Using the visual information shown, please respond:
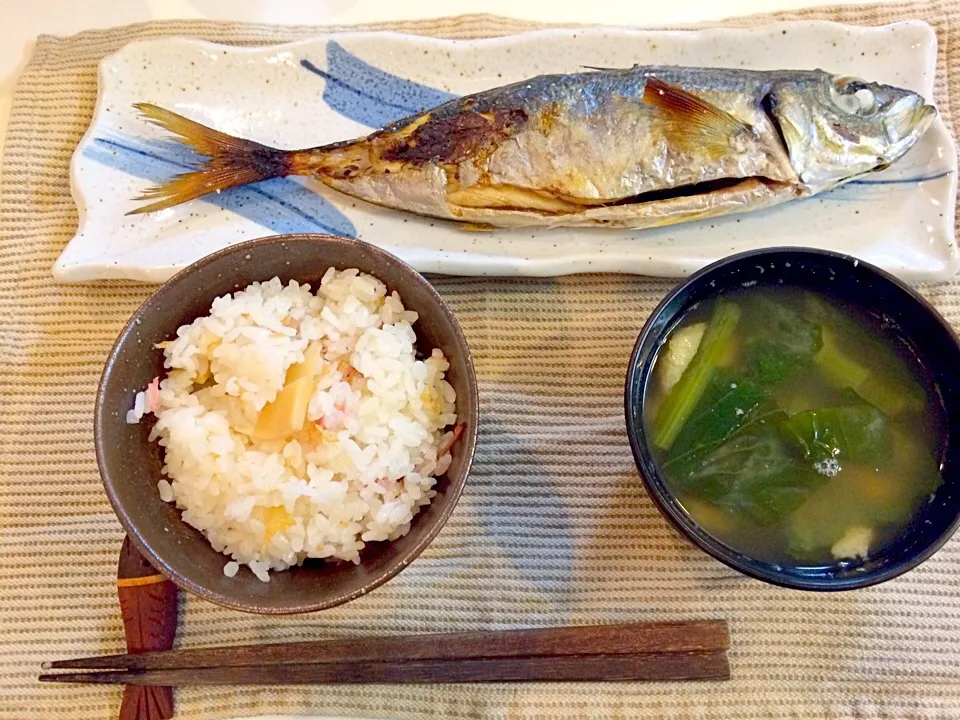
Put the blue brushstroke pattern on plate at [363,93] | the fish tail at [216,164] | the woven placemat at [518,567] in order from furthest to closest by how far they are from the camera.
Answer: the blue brushstroke pattern on plate at [363,93], the fish tail at [216,164], the woven placemat at [518,567]

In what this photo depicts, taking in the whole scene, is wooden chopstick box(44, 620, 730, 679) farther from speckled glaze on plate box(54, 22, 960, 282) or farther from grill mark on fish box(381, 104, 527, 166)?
grill mark on fish box(381, 104, 527, 166)

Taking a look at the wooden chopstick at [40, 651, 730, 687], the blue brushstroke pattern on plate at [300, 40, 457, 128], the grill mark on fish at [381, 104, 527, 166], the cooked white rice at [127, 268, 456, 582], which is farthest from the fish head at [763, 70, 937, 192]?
the wooden chopstick at [40, 651, 730, 687]

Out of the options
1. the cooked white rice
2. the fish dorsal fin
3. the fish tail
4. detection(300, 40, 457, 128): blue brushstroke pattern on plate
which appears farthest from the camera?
detection(300, 40, 457, 128): blue brushstroke pattern on plate

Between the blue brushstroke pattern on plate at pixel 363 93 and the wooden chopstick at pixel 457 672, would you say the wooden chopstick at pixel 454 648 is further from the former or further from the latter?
the blue brushstroke pattern on plate at pixel 363 93

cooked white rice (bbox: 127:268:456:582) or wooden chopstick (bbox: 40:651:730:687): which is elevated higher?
cooked white rice (bbox: 127:268:456:582)

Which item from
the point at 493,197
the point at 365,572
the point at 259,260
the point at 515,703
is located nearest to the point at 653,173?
the point at 493,197

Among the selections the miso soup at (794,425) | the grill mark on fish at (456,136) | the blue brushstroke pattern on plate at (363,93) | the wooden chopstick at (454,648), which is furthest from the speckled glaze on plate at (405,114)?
the wooden chopstick at (454,648)

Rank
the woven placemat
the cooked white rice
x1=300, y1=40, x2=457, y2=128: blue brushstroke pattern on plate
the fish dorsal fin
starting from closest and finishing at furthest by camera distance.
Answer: the cooked white rice → the woven placemat → the fish dorsal fin → x1=300, y1=40, x2=457, y2=128: blue brushstroke pattern on plate
